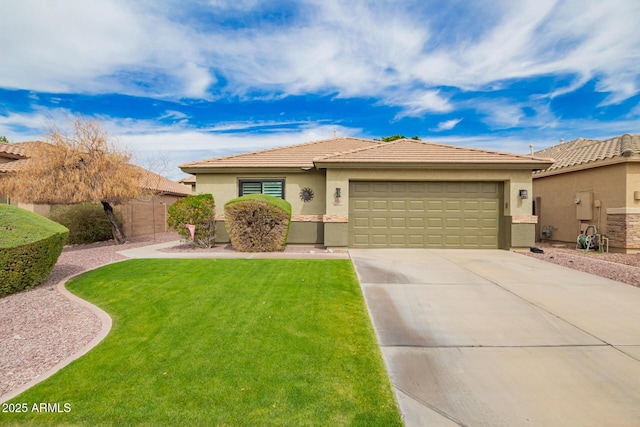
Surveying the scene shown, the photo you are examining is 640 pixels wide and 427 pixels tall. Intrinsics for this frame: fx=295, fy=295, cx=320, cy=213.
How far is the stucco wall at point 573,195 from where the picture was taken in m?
10.7

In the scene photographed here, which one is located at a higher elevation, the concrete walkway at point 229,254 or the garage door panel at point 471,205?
the garage door panel at point 471,205

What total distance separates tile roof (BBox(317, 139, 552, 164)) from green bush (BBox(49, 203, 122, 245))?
1019 centimetres

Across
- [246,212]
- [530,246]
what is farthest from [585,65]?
[246,212]

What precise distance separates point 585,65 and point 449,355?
15.5 meters

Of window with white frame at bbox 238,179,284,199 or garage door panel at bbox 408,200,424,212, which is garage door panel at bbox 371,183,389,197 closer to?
garage door panel at bbox 408,200,424,212

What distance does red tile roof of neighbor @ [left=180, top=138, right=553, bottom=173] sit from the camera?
1077 cm

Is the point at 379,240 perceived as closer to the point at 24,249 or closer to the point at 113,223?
the point at 24,249

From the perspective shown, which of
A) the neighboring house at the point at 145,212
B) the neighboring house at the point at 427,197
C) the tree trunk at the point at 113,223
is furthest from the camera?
the neighboring house at the point at 145,212

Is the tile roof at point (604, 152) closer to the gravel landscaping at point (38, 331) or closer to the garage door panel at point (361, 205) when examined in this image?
the garage door panel at point (361, 205)

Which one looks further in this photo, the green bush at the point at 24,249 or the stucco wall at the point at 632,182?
the stucco wall at the point at 632,182

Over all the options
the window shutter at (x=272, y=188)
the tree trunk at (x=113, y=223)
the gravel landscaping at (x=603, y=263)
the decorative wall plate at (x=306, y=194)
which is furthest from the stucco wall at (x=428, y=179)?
the tree trunk at (x=113, y=223)

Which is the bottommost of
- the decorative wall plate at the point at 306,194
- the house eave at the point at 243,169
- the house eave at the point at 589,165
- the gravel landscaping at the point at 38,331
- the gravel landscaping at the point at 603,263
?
the gravel landscaping at the point at 38,331

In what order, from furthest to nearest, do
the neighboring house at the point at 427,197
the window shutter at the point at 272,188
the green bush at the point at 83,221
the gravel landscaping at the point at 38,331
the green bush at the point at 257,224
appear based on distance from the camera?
the window shutter at the point at 272,188 → the green bush at the point at 83,221 → the neighboring house at the point at 427,197 → the green bush at the point at 257,224 → the gravel landscaping at the point at 38,331

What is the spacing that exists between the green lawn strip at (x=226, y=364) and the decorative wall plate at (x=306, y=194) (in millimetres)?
6760
